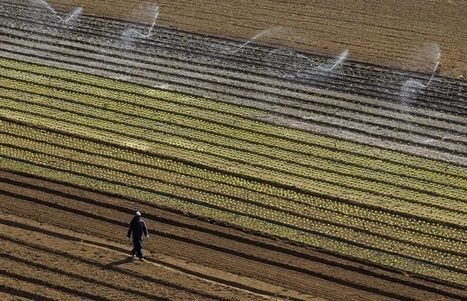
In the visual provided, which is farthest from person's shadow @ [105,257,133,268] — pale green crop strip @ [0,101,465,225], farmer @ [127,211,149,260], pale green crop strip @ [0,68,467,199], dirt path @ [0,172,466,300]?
pale green crop strip @ [0,68,467,199]

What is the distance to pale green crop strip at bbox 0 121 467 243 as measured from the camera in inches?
874

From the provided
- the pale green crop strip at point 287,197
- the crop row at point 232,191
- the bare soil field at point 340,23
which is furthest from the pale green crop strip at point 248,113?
the bare soil field at point 340,23

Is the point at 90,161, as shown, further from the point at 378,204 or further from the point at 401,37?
the point at 401,37

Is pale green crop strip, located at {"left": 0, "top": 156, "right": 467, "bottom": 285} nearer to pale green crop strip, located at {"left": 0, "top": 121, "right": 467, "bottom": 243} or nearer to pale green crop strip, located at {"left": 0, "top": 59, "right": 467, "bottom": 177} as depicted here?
pale green crop strip, located at {"left": 0, "top": 121, "right": 467, "bottom": 243}

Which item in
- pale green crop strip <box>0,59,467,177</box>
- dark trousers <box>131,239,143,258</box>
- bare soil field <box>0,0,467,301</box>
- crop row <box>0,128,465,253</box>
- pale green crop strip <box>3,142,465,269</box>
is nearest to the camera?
dark trousers <box>131,239,143,258</box>

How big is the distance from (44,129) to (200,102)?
252 inches

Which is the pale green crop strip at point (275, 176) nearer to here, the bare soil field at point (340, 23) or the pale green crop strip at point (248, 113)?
the pale green crop strip at point (248, 113)

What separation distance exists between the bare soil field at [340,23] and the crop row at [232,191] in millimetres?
12995

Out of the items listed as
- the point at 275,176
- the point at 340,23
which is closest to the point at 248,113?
the point at 275,176

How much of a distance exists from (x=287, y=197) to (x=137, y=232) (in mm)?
6214

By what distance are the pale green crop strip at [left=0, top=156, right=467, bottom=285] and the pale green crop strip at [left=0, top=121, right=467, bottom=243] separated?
1289mm

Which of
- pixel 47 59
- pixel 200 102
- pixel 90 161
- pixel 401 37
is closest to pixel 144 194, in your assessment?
pixel 90 161

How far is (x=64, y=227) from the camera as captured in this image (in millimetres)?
21234

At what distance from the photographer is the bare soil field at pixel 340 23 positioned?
115ft
